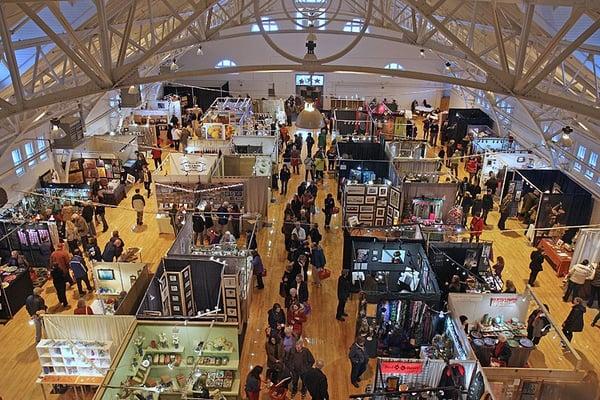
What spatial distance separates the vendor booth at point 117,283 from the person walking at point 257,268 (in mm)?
1877

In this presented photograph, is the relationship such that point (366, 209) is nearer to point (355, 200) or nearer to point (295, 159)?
point (355, 200)

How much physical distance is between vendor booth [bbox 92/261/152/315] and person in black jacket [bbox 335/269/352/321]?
3.36 meters

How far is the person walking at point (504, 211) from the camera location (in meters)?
12.1

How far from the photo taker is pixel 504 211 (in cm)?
1213

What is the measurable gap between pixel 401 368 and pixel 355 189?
19.4ft

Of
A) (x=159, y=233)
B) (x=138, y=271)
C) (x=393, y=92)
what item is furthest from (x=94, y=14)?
(x=393, y=92)

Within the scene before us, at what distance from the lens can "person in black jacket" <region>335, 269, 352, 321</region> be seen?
27.5 ft

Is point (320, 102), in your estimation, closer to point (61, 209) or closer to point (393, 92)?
point (393, 92)

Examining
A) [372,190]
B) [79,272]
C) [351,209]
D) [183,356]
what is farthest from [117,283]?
[372,190]

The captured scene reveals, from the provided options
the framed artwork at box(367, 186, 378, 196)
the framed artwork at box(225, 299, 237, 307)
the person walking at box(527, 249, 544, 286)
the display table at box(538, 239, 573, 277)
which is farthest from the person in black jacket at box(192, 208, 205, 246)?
the display table at box(538, 239, 573, 277)

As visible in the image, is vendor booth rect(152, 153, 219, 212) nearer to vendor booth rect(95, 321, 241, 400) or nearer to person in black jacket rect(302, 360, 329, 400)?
vendor booth rect(95, 321, 241, 400)

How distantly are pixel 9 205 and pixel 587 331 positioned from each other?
12561 millimetres

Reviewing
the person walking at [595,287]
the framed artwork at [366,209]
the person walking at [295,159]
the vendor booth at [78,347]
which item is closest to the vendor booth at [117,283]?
the vendor booth at [78,347]

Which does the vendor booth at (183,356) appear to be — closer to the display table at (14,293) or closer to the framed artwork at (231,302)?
the framed artwork at (231,302)
